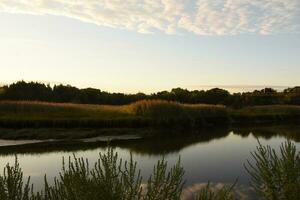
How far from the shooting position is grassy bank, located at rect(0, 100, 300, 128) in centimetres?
3338

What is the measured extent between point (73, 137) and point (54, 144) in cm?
303

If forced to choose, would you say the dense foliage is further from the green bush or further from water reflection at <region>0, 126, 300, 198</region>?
water reflection at <region>0, 126, 300, 198</region>

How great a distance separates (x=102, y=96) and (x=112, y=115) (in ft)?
134

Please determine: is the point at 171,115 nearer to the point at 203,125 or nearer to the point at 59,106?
the point at 203,125

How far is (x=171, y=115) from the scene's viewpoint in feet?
126

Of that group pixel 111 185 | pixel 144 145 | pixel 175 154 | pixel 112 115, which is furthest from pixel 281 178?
pixel 112 115

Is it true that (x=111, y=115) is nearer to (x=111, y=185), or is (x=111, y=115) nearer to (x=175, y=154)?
(x=175, y=154)

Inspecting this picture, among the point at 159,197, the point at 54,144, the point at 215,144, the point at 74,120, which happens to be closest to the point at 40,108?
the point at 74,120

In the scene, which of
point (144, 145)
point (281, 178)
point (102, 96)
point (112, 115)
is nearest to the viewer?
point (281, 178)

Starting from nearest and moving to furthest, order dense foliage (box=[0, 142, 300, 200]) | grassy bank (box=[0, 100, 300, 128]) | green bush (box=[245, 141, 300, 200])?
dense foliage (box=[0, 142, 300, 200])
green bush (box=[245, 141, 300, 200])
grassy bank (box=[0, 100, 300, 128])

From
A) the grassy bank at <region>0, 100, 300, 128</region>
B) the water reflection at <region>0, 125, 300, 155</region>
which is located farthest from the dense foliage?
the grassy bank at <region>0, 100, 300, 128</region>

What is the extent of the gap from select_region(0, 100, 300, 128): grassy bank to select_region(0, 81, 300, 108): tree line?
23686 millimetres

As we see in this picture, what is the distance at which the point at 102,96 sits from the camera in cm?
7988

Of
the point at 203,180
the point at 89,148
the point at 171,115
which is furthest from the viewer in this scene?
the point at 171,115
